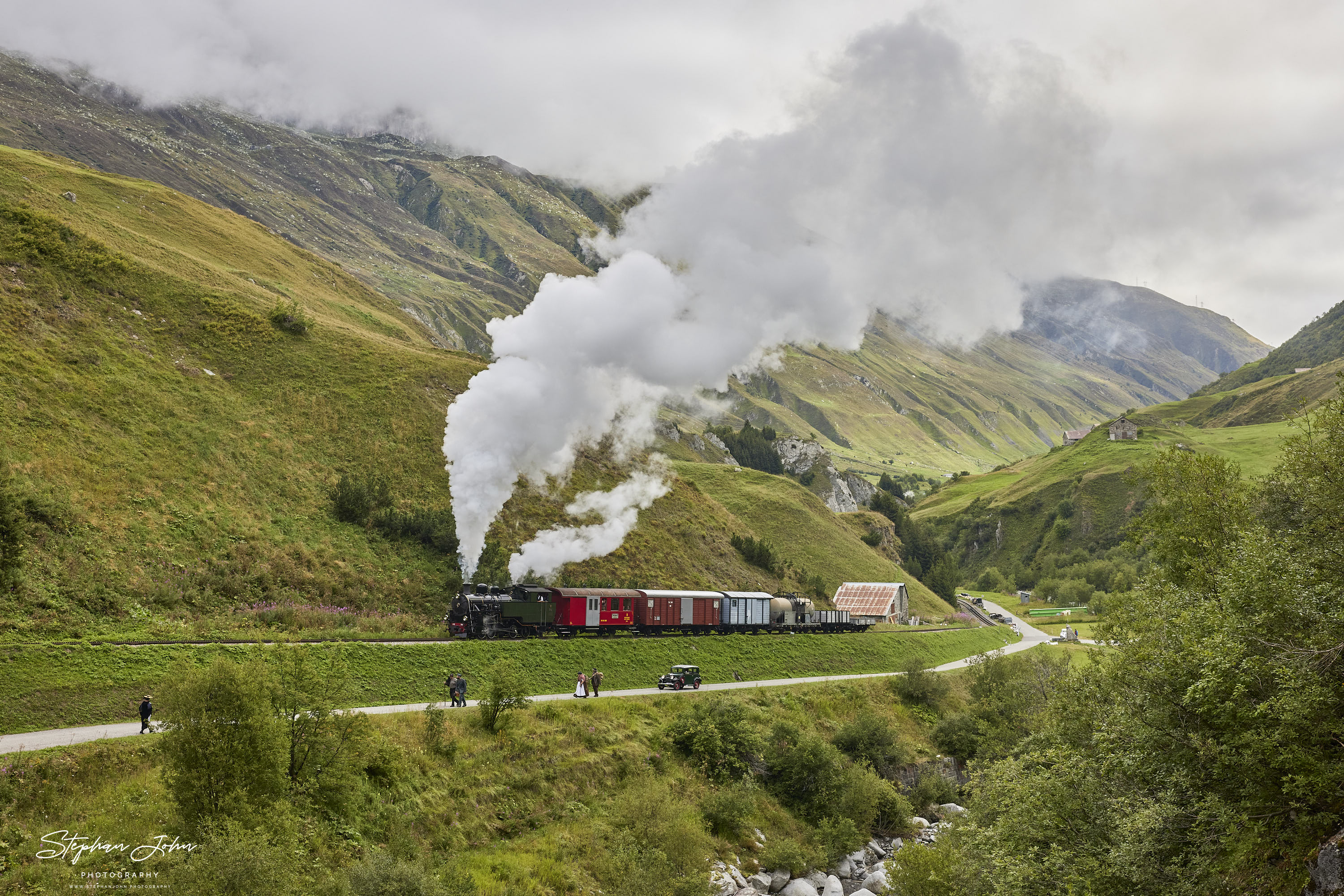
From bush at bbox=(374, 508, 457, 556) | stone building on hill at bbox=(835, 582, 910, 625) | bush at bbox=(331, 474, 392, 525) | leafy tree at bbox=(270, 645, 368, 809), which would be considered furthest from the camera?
stone building on hill at bbox=(835, 582, 910, 625)

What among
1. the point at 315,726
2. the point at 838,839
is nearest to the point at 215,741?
the point at 315,726

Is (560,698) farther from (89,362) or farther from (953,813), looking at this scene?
(89,362)

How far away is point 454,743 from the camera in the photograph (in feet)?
100

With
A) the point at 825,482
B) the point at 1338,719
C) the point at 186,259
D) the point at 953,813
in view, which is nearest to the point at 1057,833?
the point at 1338,719

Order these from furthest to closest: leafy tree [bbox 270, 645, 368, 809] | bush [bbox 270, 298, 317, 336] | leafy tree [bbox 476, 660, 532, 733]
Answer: bush [bbox 270, 298, 317, 336], leafy tree [bbox 476, 660, 532, 733], leafy tree [bbox 270, 645, 368, 809]

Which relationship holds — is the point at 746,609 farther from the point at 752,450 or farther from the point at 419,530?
the point at 752,450

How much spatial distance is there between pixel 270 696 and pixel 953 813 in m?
38.1

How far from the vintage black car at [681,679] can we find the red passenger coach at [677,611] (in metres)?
5.05

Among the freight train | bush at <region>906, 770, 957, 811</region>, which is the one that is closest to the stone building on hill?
the freight train

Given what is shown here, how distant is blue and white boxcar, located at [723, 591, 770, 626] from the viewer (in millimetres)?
61094

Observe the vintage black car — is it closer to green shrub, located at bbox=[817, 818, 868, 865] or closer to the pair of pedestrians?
the pair of pedestrians

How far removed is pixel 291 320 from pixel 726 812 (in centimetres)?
5975

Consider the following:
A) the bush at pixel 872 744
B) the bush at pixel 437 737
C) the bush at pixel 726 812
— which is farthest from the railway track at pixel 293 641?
the bush at pixel 872 744

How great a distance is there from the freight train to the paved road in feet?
15.9
